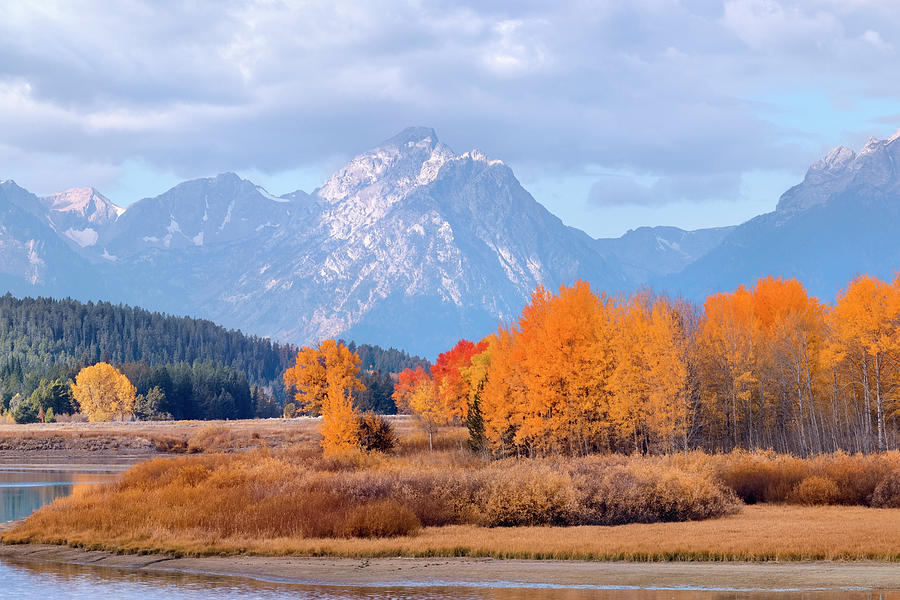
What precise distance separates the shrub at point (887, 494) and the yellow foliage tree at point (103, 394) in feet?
450

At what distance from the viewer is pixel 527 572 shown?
28734 mm

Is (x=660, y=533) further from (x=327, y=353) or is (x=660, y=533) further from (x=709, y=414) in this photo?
(x=327, y=353)

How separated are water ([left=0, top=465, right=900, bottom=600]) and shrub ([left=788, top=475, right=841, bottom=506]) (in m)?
17.3

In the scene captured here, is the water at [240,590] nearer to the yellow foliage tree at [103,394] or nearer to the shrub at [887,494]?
the shrub at [887,494]

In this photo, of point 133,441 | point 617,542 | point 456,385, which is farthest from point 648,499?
point 133,441

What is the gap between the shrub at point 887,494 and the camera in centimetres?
3988

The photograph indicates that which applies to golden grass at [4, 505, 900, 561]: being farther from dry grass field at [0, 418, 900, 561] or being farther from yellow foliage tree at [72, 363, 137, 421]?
yellow foliage tree at [72, 363, 137, 421]

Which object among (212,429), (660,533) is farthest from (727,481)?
(212,429)

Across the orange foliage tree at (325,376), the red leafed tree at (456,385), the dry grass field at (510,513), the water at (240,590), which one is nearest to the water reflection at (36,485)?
the dry grass field at (510,513)

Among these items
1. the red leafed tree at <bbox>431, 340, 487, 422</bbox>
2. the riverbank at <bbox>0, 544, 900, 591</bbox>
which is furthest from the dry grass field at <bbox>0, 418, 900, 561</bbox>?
the red leafed tree at <bbox>431, 340, 487, 422</bbox>

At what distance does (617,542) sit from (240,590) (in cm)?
1256

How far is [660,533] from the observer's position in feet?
110

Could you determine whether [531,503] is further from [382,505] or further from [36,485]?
[36,485]

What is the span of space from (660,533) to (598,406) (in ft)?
86.4
